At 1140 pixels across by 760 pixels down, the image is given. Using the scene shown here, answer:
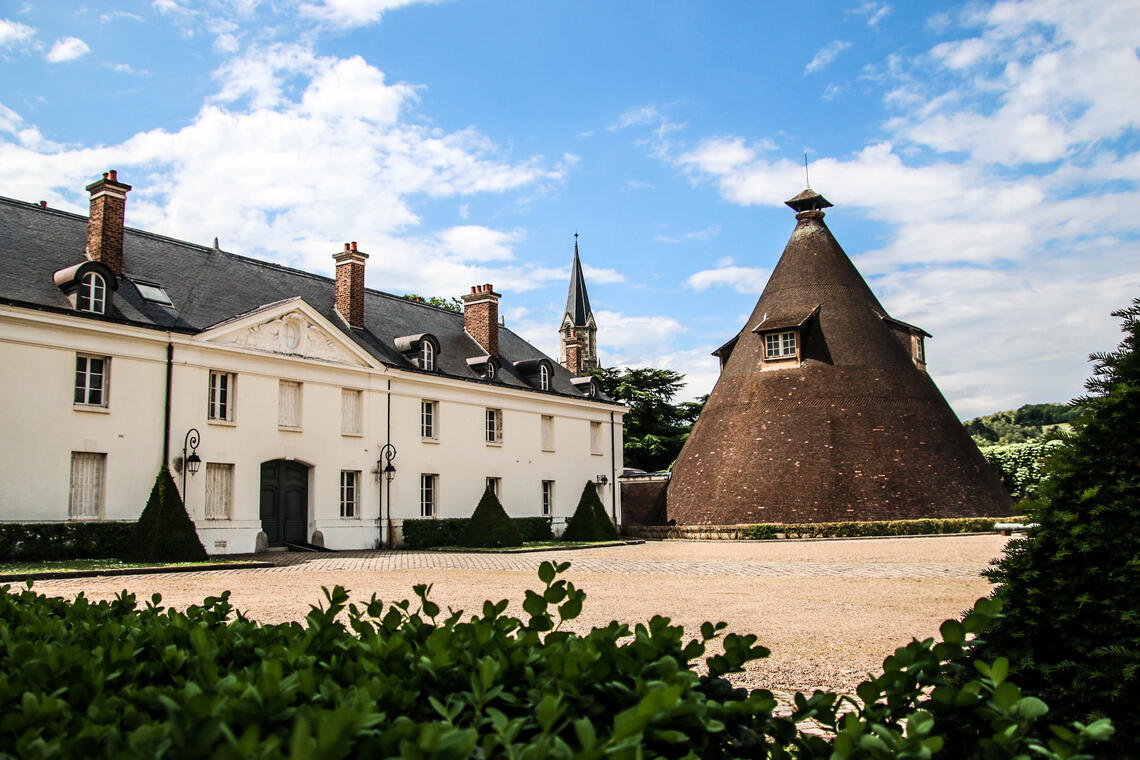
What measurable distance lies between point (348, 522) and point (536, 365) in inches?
409

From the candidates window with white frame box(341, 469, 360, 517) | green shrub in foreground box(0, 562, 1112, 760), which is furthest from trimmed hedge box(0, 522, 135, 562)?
green shrub in foreground box(0, 562, 1112, 760)

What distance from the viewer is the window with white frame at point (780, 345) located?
3328cm

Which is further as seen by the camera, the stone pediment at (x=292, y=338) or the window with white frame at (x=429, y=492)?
the window with white frame at (x=429, y=492)

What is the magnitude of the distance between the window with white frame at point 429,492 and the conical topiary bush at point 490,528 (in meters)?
2.53

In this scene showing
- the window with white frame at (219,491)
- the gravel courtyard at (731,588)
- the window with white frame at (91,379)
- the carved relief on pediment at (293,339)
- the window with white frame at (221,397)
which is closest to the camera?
the gravel courtyard at (731,588)

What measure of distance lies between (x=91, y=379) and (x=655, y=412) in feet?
120

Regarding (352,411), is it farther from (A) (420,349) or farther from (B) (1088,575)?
(B) (1088,575)

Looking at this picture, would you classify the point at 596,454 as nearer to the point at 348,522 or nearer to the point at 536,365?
the point at 536,365

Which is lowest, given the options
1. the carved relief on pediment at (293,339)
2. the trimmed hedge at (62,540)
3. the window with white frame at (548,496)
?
the trimmed hedge at (62,540)

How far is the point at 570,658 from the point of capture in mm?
2109

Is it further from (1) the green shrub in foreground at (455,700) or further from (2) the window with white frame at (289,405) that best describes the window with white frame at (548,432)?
(1) the green shrub in foreground at (455,700)

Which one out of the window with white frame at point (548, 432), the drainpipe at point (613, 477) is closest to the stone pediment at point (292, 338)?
the window with white frame at point (548, 432)

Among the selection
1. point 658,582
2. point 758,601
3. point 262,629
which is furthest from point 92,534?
point 262,629

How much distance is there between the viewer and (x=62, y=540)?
18.8 meters
